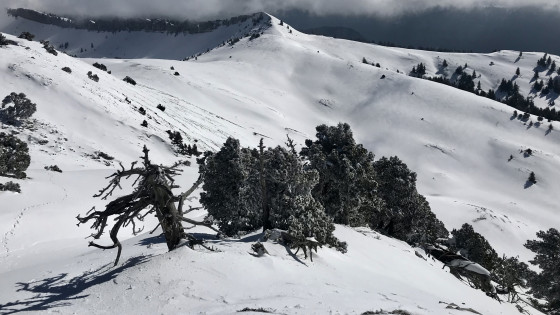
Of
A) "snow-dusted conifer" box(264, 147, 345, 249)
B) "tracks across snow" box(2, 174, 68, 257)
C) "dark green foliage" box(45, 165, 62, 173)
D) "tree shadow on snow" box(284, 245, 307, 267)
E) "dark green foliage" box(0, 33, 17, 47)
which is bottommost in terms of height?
"dark green foliage" box(45, 165, 62, 173)

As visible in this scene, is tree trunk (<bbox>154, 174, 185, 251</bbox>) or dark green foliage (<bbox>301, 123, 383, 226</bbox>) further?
dark green foliage (<bbox>301, 123, 383, 226</bbox>)

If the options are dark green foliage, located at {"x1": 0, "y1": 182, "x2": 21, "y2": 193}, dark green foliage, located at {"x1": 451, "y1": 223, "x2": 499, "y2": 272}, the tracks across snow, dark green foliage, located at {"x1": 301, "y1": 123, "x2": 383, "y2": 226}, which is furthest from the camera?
dark green foliage, located at {"x1": 451, "y1": 223, "x2": 499, "y2": 272}

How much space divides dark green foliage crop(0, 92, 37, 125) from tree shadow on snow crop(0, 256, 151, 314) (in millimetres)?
46944

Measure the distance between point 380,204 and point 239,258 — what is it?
27784 millimetres

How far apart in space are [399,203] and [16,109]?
49.5m

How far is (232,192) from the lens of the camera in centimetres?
2623

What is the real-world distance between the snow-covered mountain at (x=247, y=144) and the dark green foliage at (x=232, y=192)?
271cm

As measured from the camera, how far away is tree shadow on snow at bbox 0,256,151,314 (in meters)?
11.9

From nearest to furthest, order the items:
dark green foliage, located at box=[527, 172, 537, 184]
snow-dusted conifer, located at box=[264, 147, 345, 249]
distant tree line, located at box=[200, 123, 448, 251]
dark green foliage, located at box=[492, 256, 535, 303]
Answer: snow-dusted conifer, located at box=[264, 147, 345, 249] → distant tree line, located at box=[200, 123, 448, 251] → dark green foliage, located at box=[492, 256, 535, 303] → dark green foliage, located at box=[527, 172, 537, 184]

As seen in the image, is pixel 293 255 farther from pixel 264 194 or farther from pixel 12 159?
pixel 12 159

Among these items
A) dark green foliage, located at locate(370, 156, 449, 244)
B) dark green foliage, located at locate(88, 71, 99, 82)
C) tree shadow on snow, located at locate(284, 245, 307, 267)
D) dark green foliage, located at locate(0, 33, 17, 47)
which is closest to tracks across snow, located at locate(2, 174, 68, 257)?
tree shadow on snow, located at locate(284, 245, 307, 267)

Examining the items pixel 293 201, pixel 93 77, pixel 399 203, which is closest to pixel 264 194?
pixel 293 201

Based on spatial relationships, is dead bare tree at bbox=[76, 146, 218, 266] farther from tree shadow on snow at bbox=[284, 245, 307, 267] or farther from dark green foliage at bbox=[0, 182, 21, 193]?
dark green foliage at bbox=[0, 182, 21, 193]

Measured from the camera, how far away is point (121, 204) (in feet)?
49.7
